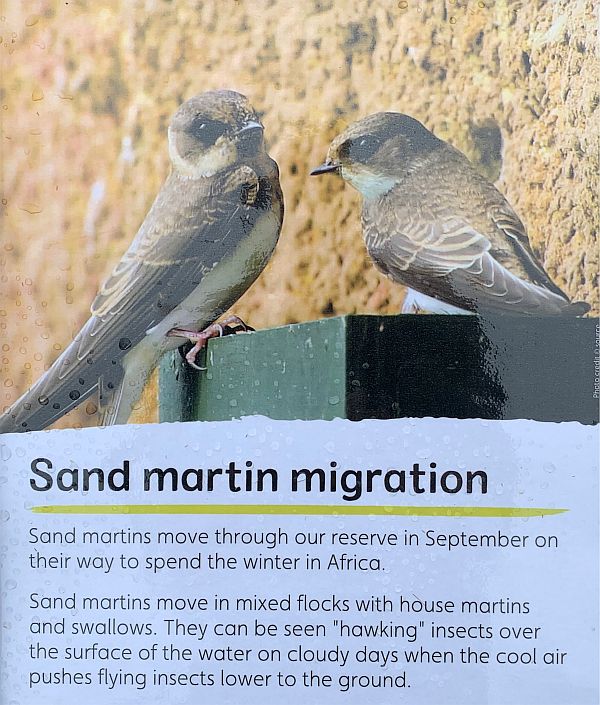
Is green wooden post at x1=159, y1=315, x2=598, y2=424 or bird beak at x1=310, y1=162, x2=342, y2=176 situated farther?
bird beak at x1=310, y1=162, x2=342, y2=176

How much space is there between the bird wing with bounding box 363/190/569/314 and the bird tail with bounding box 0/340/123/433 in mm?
601

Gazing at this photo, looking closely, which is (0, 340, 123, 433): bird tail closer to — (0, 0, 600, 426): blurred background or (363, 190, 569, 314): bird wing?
(0, 0, 600, 426): blurred background

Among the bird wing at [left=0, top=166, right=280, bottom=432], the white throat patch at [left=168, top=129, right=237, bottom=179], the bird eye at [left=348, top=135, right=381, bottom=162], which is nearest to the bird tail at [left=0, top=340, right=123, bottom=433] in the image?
the bird wing at [left=0, top=166, right=280, bottom=432]

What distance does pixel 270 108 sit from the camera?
1723 millimetres

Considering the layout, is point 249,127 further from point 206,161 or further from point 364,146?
point 364,146

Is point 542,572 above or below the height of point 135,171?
below

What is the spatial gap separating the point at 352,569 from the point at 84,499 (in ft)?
1.76

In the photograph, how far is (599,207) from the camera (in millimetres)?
1699

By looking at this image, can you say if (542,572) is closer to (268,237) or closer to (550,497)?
(550,497)

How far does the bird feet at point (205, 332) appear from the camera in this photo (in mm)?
1743

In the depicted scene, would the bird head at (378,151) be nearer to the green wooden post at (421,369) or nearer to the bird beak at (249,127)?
the bird beak at (249,127)

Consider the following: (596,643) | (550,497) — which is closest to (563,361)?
(550,497)

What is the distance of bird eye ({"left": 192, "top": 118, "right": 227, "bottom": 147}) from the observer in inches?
68.2

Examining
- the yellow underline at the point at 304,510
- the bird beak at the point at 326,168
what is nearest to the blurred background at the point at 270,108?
the bird beak at the point at 326,168
